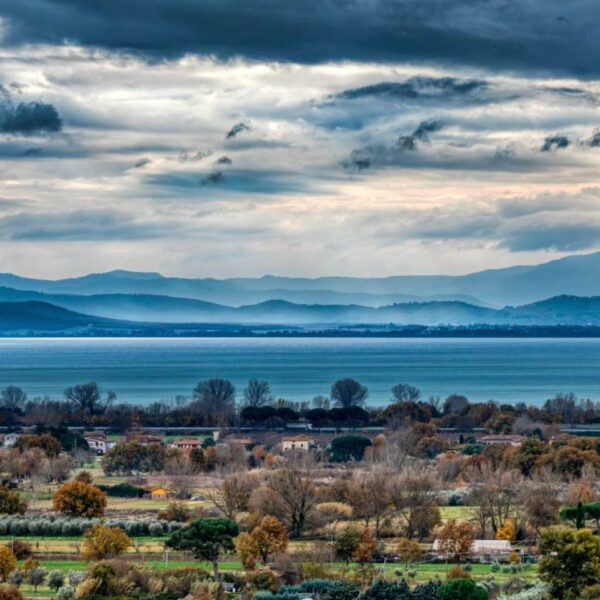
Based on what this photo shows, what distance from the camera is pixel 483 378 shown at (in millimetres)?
142750

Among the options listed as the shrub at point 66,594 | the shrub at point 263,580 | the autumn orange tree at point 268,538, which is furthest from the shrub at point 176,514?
the shrub at point 66,594

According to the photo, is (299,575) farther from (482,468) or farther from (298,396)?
(298,396)

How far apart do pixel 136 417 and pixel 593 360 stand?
419ft

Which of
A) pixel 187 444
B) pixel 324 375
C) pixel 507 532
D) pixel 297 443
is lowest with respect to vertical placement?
pixel 507 532

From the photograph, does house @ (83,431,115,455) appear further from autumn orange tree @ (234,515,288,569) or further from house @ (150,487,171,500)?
autumn orange tree @ (234,515,288,569)

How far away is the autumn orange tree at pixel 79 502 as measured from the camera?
38969 mm

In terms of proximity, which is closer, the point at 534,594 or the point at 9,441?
the point at 534,594

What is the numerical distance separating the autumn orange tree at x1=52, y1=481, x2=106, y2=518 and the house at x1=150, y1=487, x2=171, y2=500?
6.16 m

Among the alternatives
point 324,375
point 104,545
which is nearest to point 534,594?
point 104,545

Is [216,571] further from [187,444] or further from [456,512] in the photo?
[187,444]

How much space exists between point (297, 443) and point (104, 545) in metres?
32.8

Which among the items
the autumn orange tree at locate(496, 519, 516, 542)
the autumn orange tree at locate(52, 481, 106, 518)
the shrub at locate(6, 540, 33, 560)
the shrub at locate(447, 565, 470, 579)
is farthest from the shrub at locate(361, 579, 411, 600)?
the autumn orange tree at locate(52, 481, 106, 518)

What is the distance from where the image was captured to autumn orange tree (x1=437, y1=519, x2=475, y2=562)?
3281cm

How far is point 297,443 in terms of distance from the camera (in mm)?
63625
